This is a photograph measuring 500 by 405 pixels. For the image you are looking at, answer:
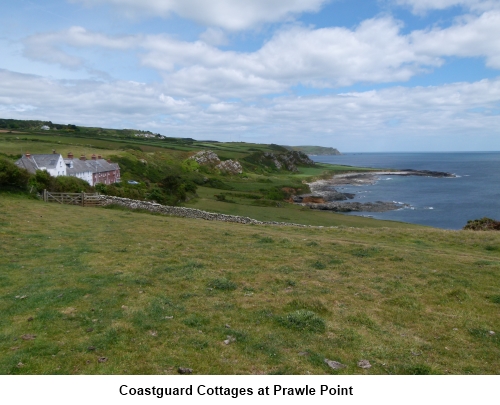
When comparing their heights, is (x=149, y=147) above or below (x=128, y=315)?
above

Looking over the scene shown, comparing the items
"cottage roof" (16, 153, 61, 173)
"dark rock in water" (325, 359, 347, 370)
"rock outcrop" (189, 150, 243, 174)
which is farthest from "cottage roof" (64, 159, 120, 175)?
"dark rock in water" (325, 359, 347, 370)

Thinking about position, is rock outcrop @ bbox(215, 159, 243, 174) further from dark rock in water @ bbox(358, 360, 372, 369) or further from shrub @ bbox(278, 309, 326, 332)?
dark rock in water @ bbox(358, 360, 372, 369)

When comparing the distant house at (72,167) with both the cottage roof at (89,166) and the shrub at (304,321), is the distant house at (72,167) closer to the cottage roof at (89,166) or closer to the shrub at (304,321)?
the cottage roof at (89,166)

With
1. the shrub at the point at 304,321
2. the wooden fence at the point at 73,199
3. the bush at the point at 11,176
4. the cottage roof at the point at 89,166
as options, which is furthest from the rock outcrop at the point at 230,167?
the shrub at the point at 304,321

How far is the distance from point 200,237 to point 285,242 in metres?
5.86

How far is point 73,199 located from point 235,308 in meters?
34.2

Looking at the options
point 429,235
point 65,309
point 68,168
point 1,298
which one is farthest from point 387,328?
point 68,168

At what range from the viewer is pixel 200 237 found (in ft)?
80.8

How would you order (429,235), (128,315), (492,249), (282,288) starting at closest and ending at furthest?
(128,315), (282,288), (492,249), (429,235)

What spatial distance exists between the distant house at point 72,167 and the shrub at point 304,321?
2326 inches

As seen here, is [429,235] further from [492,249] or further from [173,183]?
[173,183]

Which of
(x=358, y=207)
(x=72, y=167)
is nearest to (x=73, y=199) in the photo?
(x=72, y=167)

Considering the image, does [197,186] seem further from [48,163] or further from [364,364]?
[364,364]

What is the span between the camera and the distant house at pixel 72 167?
6613cm
